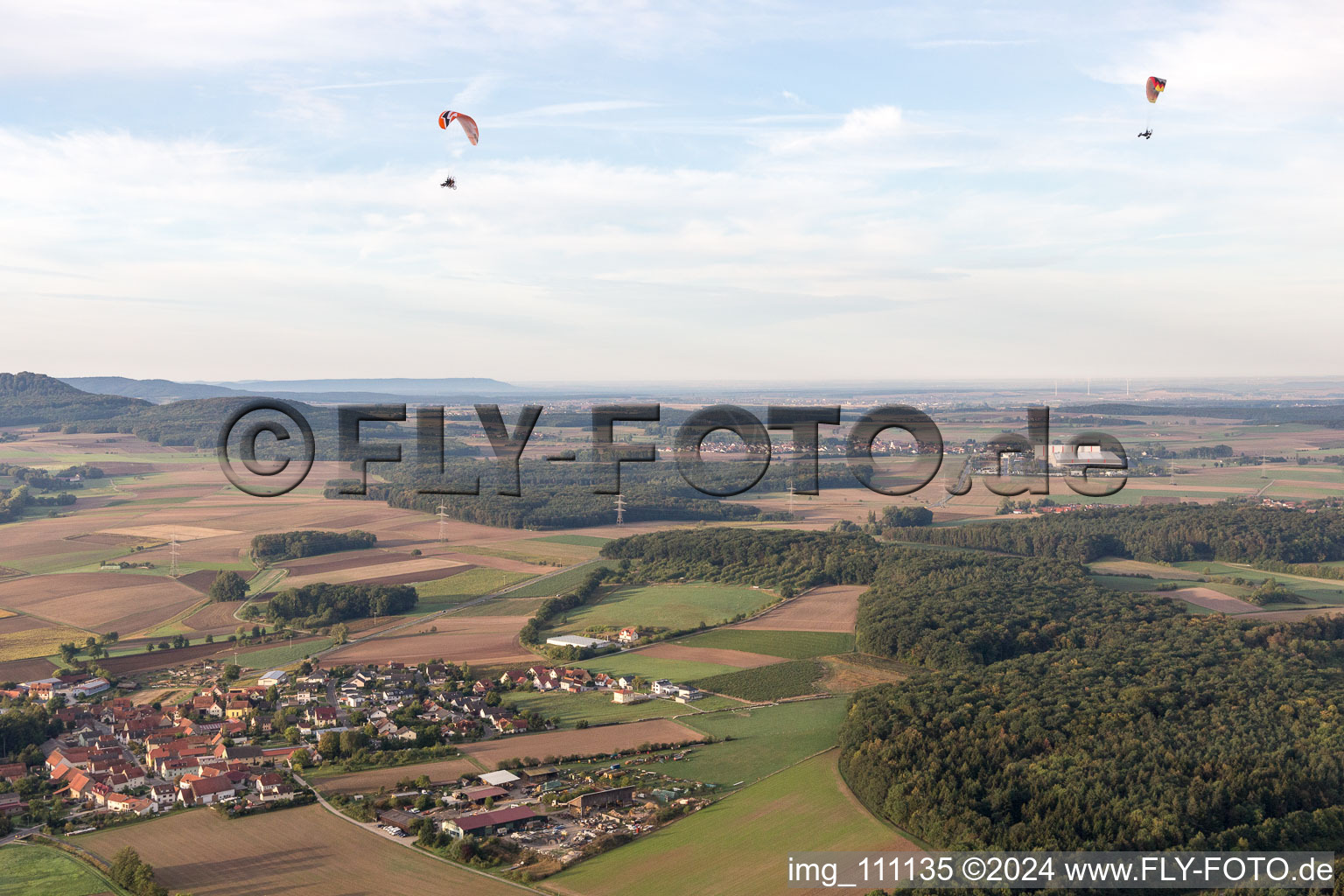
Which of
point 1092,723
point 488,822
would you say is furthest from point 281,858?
point 1092,723

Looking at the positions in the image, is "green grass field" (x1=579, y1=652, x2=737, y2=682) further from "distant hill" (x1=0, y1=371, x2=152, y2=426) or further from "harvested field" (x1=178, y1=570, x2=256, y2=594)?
"distant hill" (x1=0, y1=371, x2=152, y2=426)

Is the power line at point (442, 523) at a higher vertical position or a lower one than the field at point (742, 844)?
higher

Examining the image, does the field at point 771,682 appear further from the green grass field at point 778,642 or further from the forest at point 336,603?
the forest at point 336,603

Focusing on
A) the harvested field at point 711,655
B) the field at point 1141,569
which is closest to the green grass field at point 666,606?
the harvested field at point 711,655

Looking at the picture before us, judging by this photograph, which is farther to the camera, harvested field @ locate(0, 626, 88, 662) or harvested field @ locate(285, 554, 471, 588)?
harvested field @ locate(285, 554, 471, 588)

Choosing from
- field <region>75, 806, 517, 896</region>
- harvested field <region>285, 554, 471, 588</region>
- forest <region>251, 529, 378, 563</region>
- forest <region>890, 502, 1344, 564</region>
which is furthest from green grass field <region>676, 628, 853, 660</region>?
forest <region>251, 529, 378, 563</region>

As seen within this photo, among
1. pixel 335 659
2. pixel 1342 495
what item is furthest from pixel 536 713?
pixel 1342 495
